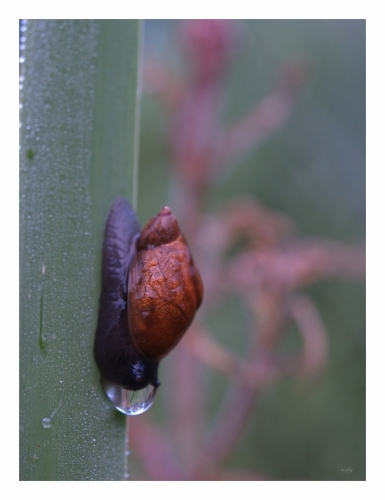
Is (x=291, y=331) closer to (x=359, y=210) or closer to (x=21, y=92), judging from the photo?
(x=359, y=210)

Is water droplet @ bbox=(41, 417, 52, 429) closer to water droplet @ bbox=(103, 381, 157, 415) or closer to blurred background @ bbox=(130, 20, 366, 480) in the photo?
water droplet @ bbox=(103, 381, 157, 415)

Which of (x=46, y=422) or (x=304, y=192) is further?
(x=304, y=192)

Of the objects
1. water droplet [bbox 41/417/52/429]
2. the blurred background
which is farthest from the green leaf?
the blurred background

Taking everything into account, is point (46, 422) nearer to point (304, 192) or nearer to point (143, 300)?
point (143, 300)

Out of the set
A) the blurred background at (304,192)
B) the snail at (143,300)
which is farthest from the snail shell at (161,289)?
the blurred background at (304,192)

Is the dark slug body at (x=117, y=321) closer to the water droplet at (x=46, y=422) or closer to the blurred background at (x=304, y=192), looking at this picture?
the water droplet at (x=46, y=422)

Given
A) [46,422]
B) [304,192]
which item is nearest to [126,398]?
[46,422]
